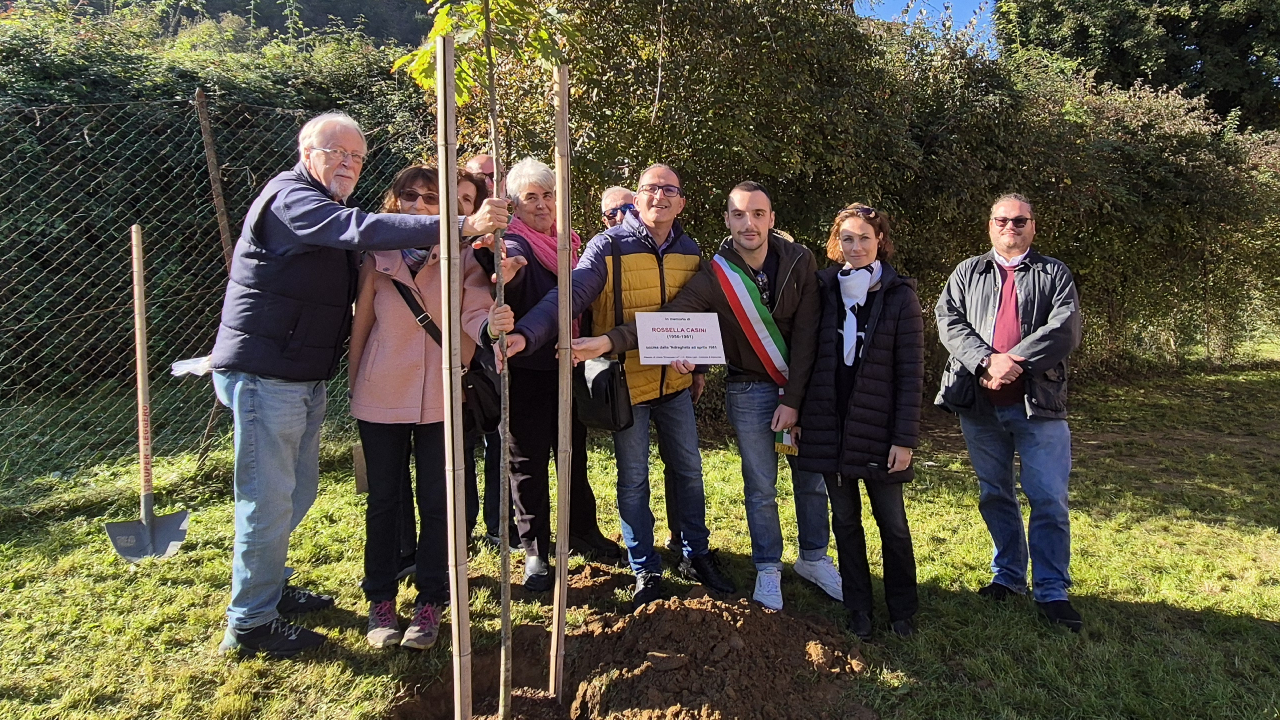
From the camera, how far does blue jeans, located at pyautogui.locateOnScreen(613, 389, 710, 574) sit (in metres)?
3.24

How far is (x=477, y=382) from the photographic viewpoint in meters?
2.92

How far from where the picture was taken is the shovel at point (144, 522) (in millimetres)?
3354

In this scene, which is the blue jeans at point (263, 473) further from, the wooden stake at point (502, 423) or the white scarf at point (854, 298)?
the white scarf at point (854, 298)

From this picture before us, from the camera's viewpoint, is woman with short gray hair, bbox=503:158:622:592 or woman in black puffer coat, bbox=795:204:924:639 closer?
woman in black puffer coat, bbox=795:204:924:639

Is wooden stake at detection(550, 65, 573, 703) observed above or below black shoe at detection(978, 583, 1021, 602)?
above

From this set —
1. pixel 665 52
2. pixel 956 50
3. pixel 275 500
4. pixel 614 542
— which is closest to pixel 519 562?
pixel 614 542

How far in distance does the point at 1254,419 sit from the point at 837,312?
7.78 m

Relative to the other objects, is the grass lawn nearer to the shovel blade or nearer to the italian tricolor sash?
the shovel blade

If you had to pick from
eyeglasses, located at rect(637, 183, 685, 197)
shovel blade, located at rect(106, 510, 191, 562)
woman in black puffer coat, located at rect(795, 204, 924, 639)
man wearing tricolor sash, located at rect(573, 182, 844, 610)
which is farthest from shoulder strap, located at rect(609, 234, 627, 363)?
shovel blade, located at rect(106, 510, 191, 562)

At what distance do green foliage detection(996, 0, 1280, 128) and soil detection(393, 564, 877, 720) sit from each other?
1681 cm

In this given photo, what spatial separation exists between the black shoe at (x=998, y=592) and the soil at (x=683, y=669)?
91 cm

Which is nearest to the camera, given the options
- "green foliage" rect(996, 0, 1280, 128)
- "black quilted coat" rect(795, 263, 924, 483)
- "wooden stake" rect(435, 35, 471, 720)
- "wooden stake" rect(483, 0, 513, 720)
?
"wooden stake" rect(435, 35, 471, 720)

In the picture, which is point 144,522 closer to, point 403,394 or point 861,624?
point 403,394

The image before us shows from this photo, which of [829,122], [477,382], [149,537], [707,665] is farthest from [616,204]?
[829,122]
